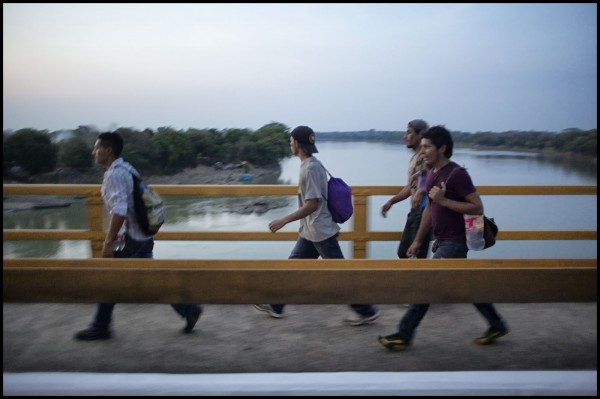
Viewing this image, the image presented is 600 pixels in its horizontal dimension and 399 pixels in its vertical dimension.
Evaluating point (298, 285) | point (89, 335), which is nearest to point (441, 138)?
point (298, 285)

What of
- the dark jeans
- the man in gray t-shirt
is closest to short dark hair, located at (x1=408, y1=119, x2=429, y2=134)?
the dark jeans

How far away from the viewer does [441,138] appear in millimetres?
3693

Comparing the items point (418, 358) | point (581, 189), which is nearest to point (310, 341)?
point (418, 358)

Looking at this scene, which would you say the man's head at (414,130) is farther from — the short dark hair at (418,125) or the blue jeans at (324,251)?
the blue jeans at (324,251)

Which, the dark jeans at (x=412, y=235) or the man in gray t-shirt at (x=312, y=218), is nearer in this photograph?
the man in gray t-shirt at (x=312, y=218)

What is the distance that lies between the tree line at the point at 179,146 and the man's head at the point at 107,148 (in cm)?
4

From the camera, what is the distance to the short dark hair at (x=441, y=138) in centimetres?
370

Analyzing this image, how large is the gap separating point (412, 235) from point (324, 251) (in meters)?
0.81

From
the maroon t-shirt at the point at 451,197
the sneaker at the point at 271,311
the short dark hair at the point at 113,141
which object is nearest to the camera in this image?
the maroon t-shirt at the point at 451,197

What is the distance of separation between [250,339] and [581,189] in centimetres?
306

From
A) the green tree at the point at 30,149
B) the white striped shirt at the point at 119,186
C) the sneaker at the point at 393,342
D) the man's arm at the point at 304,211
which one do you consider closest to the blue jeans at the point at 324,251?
the man's arm at the point at 304,211

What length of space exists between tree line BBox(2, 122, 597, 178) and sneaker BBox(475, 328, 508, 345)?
121 centimetres

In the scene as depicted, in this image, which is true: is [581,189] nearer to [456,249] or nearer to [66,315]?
[456,249]

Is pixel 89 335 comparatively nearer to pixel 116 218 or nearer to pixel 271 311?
pixel 116 218
